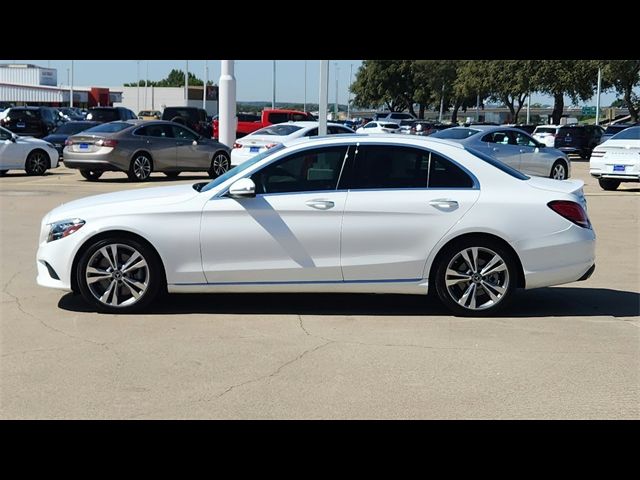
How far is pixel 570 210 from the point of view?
7.84m

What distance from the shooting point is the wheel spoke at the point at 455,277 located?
7723mm

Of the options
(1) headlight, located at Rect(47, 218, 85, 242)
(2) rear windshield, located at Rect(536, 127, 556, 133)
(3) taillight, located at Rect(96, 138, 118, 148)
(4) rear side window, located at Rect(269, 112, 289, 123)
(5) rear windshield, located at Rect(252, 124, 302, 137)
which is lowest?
(1) headlight, located at Rect(47, 218, 85, 242)

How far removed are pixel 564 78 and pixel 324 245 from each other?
45.2 meters

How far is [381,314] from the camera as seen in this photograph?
795 centimetres

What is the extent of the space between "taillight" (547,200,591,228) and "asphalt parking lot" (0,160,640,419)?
0.85m

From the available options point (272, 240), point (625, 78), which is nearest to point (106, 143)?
point (272, 240)

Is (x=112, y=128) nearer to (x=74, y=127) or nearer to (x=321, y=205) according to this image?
(x=74, y=127)

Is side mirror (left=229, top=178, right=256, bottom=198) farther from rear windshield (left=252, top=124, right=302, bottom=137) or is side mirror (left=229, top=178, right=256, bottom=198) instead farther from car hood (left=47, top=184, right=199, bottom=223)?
rear windshield (left=252, top=124, right=302, bottom=137)

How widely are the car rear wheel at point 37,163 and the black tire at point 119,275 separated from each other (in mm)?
15981

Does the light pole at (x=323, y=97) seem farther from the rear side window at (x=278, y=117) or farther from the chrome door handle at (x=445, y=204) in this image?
the rear side window at (x=278, y=117)

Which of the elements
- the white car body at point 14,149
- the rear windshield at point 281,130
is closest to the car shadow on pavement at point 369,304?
the white car body at point 14,149

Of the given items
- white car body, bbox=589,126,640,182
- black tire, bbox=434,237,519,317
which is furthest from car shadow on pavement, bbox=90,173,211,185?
black tire, bbox=434,237,519,317

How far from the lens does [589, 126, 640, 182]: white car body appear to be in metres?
20.2
